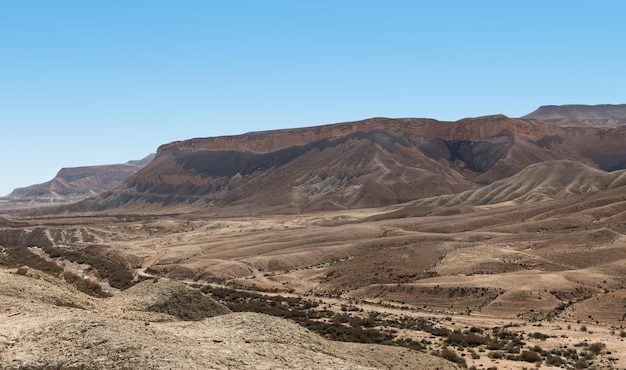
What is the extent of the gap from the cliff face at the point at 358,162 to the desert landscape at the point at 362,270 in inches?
23.9

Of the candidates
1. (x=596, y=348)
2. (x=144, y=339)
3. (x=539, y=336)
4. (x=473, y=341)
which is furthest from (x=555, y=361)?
(x=144, y=339)

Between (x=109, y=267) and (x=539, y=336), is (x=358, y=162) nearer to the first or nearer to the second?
(x=109, y=267)

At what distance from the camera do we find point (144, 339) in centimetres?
1259

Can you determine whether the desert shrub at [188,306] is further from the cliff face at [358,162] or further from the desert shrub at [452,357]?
the cliff face at [358,162]

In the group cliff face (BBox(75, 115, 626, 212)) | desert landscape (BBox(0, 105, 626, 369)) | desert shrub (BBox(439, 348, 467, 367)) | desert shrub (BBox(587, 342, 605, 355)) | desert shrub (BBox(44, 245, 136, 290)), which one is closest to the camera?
desert landscape (BBox(0, 105, 626, 369))

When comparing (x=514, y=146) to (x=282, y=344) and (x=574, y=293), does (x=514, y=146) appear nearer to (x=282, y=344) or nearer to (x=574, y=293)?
(x=574, y=293)

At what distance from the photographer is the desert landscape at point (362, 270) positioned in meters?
14.2

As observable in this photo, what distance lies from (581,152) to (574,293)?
121908 mm

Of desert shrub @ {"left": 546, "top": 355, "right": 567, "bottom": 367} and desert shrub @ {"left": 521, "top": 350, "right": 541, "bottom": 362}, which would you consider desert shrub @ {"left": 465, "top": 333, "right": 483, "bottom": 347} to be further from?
desert shrub @ {"left": 546, "top": 355, "right": 567, "bottom": 367}

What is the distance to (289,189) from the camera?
12925 centimetres

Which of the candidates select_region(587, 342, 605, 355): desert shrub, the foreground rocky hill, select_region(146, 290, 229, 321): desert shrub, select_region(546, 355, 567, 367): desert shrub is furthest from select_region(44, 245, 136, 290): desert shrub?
select_region(587, 342, 605, 355): desert shrub

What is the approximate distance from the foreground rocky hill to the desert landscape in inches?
2.3

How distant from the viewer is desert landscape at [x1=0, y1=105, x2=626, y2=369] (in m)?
14.2

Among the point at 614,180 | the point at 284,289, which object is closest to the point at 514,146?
the point at 614,180
